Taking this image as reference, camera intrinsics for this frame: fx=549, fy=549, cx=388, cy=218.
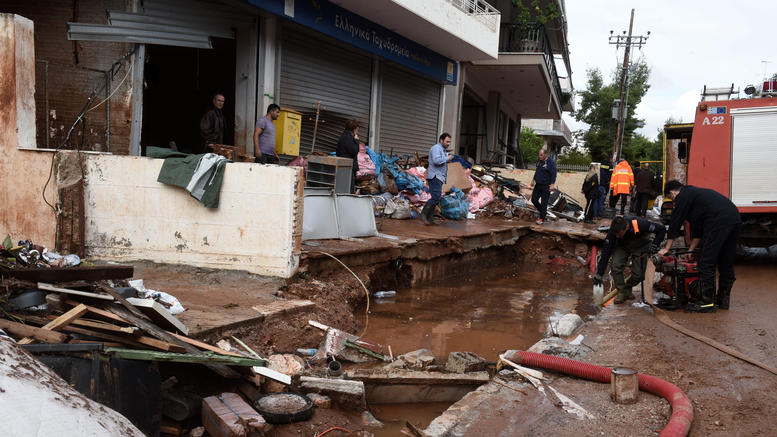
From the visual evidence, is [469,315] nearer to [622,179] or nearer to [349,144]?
[349,144]

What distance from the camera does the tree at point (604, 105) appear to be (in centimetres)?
4106

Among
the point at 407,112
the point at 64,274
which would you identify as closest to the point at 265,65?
the point at 407,112

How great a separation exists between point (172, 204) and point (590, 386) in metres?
Result: 4.63

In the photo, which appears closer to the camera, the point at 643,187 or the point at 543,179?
the point at 543,179

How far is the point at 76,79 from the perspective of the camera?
8.18 meters

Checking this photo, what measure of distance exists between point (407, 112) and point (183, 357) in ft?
38.8

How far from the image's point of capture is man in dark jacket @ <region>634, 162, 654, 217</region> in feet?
48.7

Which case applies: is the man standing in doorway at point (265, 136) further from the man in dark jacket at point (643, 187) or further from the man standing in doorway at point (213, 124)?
the man in dark jacket at point (643, 187)

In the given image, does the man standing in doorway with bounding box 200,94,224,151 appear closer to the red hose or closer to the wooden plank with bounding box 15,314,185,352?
the wooden plank with bounding box 15,314,185,352

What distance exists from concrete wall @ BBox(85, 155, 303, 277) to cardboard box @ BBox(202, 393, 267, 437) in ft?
7.80

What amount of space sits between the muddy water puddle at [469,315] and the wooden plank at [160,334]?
46.6 inches

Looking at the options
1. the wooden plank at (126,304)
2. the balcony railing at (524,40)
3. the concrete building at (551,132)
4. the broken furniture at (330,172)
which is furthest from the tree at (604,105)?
the wooden plank at (126,304)

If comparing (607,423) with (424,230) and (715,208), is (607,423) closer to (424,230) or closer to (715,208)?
(715,208)

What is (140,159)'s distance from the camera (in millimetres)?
6164
